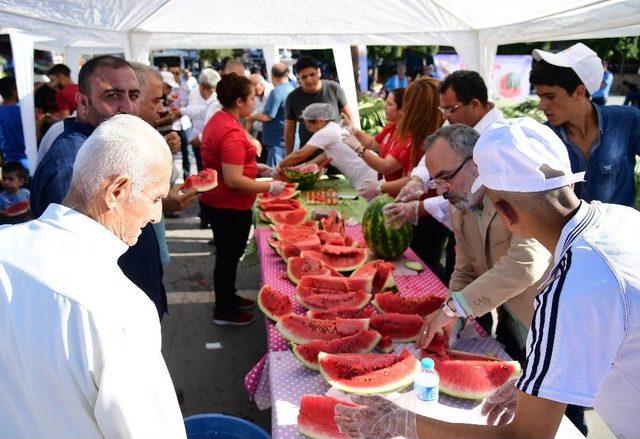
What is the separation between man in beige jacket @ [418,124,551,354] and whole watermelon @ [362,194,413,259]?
60 cm

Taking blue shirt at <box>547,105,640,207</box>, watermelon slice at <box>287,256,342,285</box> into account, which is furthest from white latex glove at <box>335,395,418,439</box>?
blue shirt at <box>547,105,640,207</box>

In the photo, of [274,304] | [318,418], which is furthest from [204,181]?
[318,418]

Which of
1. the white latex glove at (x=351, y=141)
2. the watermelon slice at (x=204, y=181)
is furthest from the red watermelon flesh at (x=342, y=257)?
the white latex glove at (x=351, y=141)

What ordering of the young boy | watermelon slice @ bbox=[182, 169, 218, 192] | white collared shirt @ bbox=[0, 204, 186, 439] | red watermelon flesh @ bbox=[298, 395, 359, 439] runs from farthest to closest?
the young boy, watermelon slice @ bbox=[182, 169, 218, 192], red watermelon flesh @ bbox=[298, 395, 359, 439], white collared shirt @ bbox=[0, 204, 186, 439]

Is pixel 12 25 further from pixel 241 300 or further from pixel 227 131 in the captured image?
pixel 241 300

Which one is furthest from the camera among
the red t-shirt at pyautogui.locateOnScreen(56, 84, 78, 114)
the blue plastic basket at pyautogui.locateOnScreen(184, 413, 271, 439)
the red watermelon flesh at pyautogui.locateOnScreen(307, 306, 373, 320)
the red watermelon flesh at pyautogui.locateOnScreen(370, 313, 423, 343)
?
the red t-shirt at pyautogui.locateOnScreen(56, 84, 78, 114)

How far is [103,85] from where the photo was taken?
250 centimetres

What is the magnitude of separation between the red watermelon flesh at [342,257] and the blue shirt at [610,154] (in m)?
1.54

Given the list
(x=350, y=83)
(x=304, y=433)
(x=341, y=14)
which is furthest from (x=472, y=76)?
(x=350, y=83)

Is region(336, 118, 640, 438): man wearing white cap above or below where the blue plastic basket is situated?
above

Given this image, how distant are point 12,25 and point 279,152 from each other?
3.95m

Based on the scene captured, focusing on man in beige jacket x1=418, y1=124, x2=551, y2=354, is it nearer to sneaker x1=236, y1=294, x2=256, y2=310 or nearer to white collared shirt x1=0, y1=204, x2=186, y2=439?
white collared shirt x1=0, y1=204, x2=186, y2=439

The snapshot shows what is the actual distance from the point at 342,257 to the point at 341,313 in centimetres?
83

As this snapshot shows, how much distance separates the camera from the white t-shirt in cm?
516
